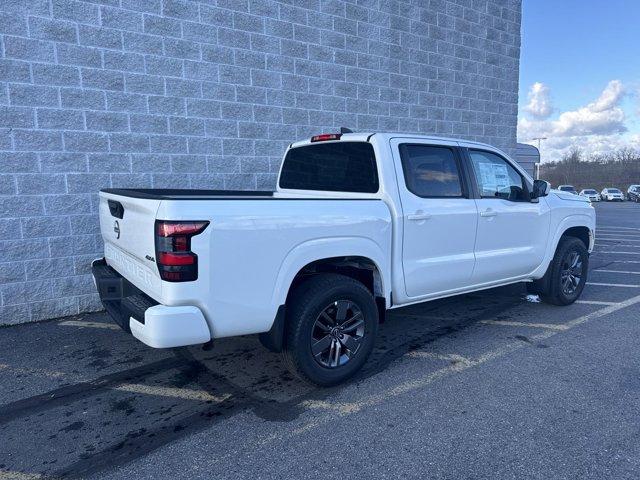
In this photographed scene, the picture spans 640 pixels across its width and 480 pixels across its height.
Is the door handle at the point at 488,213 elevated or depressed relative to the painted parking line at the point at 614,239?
elevated

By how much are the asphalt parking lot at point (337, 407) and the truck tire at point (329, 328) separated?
7.6 inches

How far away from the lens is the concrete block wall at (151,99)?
16.6 feet

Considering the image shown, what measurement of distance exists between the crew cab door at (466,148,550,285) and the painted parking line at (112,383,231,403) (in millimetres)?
2770

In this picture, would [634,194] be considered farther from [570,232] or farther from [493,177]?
[493,177]

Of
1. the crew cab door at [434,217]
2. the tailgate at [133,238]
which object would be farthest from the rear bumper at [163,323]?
the crew cab door at [434,217]

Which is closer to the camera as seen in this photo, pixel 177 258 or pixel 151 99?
pixel 177 258

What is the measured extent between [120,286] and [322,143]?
90.6 inches

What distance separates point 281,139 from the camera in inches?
268

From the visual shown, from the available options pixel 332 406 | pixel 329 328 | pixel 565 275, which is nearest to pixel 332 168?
pixel 329 328

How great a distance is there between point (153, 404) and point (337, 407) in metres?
1.35

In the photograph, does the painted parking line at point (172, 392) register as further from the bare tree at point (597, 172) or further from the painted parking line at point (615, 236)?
the bare tree at point (597, 172)

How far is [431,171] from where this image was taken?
14.1 feet

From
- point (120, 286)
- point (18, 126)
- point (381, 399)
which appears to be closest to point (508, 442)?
Answer: point (381, 399)

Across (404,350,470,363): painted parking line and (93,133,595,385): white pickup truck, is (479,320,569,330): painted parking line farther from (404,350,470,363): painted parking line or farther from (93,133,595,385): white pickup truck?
(404,350,470,363): painted parking line
